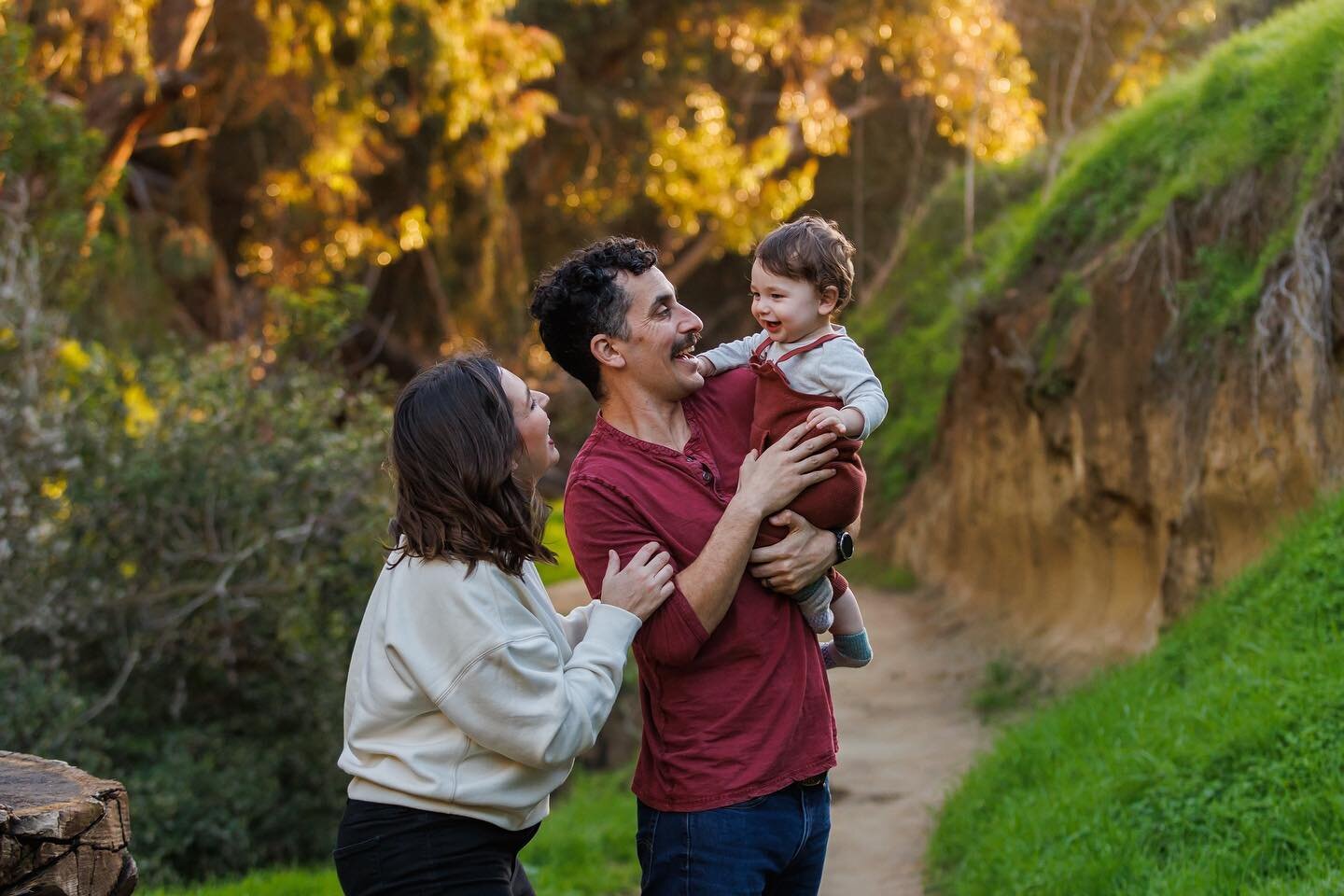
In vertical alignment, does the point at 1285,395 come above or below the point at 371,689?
below

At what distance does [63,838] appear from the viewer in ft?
9.41

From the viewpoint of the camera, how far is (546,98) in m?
13.4

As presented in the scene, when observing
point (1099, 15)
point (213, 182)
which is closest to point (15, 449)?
point (213, 182)

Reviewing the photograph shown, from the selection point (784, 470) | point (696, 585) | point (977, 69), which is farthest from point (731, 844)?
point (977, 69)

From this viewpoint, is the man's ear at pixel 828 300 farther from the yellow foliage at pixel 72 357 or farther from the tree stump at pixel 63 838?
the yellow foliage at pixel 72 357

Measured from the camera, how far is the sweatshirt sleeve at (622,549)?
2.83 m

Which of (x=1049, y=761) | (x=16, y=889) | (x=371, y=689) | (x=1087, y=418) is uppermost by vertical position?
(x=371, y=689)

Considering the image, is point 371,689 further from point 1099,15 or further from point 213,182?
point 1099,15

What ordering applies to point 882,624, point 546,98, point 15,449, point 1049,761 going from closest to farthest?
point 1049,761 < point 15,449 < point 882,624 < point 546,98

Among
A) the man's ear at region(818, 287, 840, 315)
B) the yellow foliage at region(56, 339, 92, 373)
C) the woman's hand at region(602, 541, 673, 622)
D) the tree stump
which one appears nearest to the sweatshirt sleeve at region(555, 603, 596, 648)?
the woman's hand at region(602, 541, 673, 622)

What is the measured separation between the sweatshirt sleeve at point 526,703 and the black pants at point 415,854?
0.18 meters

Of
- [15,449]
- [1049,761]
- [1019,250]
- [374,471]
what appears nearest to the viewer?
[1049,761]

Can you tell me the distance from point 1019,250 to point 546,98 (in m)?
5.50

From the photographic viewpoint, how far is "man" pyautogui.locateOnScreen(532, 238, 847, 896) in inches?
113
